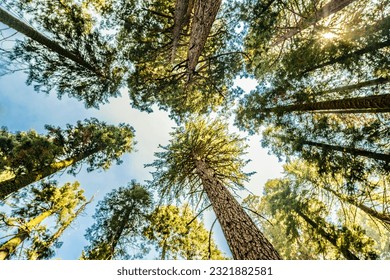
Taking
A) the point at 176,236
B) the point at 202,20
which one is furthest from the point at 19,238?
the point at 202,20

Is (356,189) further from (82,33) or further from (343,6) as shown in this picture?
(82,33)

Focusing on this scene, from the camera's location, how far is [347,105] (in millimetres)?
4848

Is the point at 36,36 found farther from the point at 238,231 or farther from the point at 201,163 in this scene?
the point at 238,231

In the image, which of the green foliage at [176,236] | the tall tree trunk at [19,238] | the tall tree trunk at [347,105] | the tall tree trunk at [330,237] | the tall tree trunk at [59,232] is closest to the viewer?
the tall tree trunk at [347,105]

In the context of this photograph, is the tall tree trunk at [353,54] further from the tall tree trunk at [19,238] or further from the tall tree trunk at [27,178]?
the tall tree trunk at [19,238]

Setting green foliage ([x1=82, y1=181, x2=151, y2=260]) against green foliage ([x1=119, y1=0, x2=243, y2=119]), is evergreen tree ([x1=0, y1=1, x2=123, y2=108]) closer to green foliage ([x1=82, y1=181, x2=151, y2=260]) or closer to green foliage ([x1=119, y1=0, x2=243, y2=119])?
green foliage ([x1=119, y1=0, x2=243, y2=119])

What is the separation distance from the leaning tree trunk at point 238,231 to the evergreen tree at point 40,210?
18.5 ft

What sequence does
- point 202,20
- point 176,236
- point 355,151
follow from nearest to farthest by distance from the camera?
point 202,20
point 355,151
point 176,236

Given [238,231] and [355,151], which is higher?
[355,151]

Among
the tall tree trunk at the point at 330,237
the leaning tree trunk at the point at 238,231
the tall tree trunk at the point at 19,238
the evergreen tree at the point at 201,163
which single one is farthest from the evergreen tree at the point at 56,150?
the tall tree trunk at the point at 330,237

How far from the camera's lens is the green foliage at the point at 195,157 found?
648 centimetres

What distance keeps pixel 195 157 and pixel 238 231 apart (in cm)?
364
